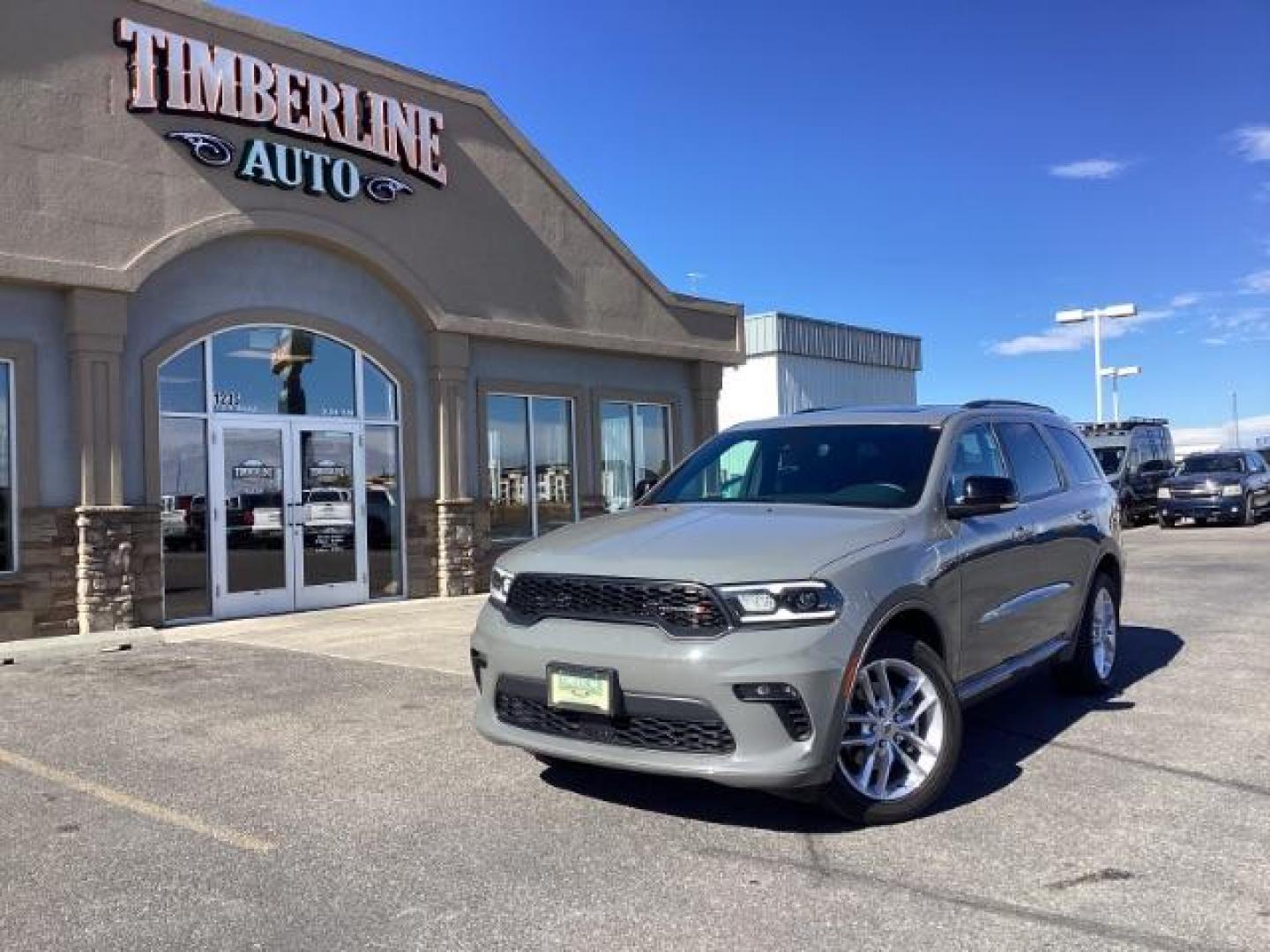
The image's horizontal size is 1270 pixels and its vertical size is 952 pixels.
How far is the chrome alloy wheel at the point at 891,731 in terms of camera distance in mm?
4531

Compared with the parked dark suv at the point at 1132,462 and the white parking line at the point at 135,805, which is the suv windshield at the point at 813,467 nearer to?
the white parking line at the point at 135,805

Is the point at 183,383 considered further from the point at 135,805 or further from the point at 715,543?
the point at 715,543

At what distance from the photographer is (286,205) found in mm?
12258

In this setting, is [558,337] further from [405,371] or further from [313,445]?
[313,445]

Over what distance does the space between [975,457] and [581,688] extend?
2.66 metres

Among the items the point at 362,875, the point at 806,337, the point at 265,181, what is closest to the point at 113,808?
the point at 362,875

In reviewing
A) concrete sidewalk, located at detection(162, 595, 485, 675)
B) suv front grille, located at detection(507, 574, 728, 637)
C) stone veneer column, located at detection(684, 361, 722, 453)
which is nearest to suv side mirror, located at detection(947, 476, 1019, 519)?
suv front grille, located at detection(507, 574, 728, 637)

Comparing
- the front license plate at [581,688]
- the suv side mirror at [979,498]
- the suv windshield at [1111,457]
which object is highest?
the suv windshield at [1111,457]

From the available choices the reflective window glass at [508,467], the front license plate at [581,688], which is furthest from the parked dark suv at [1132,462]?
the front license plate at [581,688]

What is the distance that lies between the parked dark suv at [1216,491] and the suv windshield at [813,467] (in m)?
20.5

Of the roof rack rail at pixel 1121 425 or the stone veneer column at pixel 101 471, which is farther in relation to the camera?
the roof rack rail at pixel 1121 425

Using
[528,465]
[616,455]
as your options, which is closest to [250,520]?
[528,465]

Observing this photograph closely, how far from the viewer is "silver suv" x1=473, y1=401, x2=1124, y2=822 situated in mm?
4223

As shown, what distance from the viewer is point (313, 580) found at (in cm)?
1265
